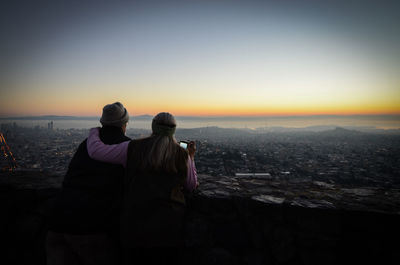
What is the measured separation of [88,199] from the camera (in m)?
1.27

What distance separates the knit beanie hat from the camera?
1.56m

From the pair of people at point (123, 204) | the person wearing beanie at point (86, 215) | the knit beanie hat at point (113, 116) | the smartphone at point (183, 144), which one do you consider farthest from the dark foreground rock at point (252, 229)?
the knit beanie hat at point (113, 116)

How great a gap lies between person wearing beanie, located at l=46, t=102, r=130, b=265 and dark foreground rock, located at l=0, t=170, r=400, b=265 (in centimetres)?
78

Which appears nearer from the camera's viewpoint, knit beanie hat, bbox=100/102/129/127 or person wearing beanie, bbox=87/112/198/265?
person wearing beanie, bbox=87/112/198/265

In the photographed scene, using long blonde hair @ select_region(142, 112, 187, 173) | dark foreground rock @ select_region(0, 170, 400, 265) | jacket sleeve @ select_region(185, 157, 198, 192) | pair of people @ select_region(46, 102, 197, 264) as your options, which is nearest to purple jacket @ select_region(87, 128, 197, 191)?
pair of people @ select_region(46, 102, 197, 264)

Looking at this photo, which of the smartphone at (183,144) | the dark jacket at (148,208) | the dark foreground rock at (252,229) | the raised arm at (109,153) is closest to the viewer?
the dark jacket at (148,208)

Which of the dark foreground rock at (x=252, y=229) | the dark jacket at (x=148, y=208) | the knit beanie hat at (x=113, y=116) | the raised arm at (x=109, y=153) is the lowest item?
the dark foreground rock at (x=252, y=229)

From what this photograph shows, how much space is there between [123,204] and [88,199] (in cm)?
27

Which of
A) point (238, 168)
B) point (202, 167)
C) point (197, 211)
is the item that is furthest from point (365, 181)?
point (197, 211)

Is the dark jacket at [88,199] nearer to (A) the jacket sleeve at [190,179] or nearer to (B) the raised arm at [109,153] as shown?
(B) the raised arm at [109,153]

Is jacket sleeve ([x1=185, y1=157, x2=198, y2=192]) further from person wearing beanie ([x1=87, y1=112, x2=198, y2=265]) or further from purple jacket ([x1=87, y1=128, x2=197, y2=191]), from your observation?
purple jacket ([x1=87, y1=128, x2=197, y2=191])

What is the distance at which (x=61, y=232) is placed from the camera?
127cm

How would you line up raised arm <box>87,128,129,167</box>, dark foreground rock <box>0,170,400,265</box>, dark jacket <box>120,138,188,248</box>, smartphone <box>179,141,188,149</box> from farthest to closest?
smartphone <box>179,141,188,149</box> < dark foreground rock <box>0,170,400,265</box> < raised arm <box>87,128,129,167</box> < dark jacket <box>120,138,188,248</box>

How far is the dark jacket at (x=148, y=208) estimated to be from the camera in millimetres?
1182
